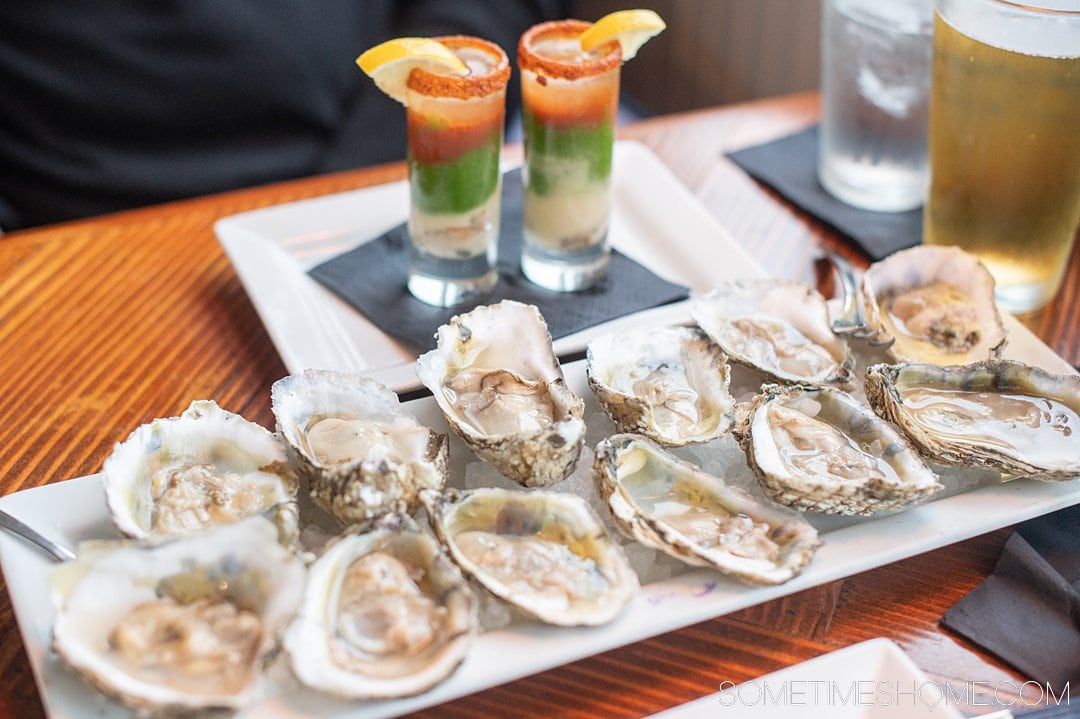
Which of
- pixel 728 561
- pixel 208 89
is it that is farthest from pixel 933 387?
pixel 208 89

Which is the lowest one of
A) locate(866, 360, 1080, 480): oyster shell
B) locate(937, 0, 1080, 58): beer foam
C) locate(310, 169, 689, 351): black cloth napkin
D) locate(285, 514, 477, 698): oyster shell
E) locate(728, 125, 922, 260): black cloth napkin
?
locate(728, 125, 922, 260): black cloth napkin

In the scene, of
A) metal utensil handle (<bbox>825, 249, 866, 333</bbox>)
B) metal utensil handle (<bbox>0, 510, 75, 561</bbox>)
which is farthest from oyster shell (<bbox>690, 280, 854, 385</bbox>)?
metal utensil handle (<bbox>0, 510, 75, 561</bbox>)

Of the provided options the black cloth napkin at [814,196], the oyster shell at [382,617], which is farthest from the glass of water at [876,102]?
the oyster shell at [382,617]

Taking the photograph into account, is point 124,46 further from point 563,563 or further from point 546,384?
point 563,563

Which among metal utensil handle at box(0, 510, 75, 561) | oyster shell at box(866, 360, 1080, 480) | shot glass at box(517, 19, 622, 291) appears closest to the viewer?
metal utensil handle at box(0, 510, 75, 561)

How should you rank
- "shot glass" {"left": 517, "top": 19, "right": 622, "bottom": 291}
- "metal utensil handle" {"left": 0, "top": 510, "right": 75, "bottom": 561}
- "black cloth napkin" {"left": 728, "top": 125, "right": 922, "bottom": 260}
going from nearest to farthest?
"metal utensil handle" {"left": 0, "top": 510, "right": 75, "bottom": 561} → "shot glass" {"left": 517, "top": 19, "right": 622, "bottom": 291} → "black cloth napkin" {"left": 728, "top": 125, "right": 922, "bottom": 260}

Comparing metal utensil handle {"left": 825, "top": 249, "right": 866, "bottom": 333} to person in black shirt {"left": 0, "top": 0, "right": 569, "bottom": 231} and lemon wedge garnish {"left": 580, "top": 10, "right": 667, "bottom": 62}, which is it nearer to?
lemon wedge garnish {"left": 580, "top": 10, "right": 667, "bottom": 62}

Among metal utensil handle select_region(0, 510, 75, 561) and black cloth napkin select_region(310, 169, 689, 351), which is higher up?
metal utensil handle select_region(0, 510, 75, 561)
